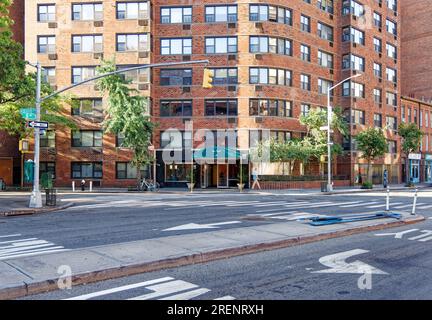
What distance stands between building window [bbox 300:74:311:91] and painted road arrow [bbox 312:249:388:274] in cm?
3604

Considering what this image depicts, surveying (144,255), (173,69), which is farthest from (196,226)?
(173,69)

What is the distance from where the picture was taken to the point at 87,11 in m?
41.8

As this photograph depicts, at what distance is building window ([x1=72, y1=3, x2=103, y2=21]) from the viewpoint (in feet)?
136

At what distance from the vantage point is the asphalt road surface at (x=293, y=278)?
6.41 m

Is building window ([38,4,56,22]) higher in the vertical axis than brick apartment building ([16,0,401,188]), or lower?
higher

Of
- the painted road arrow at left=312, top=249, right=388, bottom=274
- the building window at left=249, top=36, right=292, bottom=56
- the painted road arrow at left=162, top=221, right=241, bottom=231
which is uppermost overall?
the building window at left=249, top=36, right=292, bottom=56

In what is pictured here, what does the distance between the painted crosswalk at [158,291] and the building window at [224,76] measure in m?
35.4

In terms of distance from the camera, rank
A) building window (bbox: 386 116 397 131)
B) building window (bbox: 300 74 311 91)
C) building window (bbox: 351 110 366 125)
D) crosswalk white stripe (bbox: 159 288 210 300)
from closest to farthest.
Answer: crosswalk white stripe (bbox: 159 288 210 300), building window (bbox: 300 74 311 91), building window (bbox: 351 110 366 125), building window (bbox: 386 116 397 131)

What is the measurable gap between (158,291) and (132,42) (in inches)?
1486

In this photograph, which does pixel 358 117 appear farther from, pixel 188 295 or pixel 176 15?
pixel 188 295

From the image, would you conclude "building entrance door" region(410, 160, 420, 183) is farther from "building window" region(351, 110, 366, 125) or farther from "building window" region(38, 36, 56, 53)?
"building window" region(38, 36, 56, 53)

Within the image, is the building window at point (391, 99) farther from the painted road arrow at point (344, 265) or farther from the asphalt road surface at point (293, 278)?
the painted road arrow at point (344, 265)

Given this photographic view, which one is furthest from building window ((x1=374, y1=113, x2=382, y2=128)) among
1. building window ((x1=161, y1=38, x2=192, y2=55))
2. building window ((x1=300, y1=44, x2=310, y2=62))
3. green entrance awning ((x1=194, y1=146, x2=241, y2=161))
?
building window ((x1=161, y1=38, x2=192, y2=55))


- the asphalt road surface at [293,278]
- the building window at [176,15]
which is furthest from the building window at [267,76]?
the asphalt road surface at [293,278]
